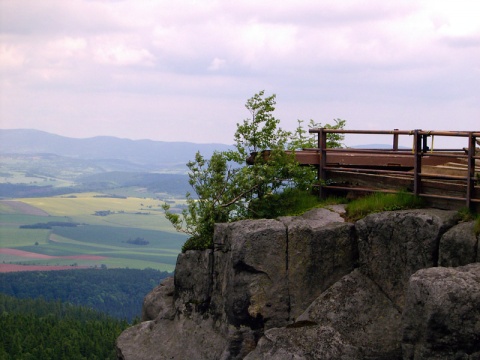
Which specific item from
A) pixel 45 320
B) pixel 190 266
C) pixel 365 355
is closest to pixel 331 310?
pixel 365 355

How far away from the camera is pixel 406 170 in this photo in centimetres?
2689

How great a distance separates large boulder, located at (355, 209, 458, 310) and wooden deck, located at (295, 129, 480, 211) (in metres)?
0.89

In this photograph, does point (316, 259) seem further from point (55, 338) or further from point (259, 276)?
point (55, 338)

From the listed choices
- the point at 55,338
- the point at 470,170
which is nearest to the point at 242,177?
the point at 470,170

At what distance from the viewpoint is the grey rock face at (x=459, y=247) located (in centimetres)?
1995

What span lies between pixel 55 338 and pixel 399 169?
11218 cm

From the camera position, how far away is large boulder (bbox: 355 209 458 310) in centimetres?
2102

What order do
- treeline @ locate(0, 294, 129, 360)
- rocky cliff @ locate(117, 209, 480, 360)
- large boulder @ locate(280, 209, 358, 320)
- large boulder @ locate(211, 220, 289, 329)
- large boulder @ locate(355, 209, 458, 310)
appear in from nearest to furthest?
rocky cliff @ locate(117, 209, 480, 360) < large boulder @ locate(355, 209, 458, 310) < large boulder @ locate(280, 209, 358, 320) < large boulder @ locate(211, 220, 289, 329) < treeline @ locate(0, 294, 129, 360)

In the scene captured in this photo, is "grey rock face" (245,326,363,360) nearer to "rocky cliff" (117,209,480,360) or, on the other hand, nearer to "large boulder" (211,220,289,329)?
"rocky cliff" (117,209,480,360)

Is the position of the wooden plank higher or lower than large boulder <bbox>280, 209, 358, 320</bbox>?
higher

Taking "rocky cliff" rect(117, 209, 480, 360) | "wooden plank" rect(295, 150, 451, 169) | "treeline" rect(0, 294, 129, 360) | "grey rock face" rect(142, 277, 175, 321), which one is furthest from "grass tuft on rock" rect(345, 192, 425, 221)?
"treeline" rect(0, 294, 129, 360)

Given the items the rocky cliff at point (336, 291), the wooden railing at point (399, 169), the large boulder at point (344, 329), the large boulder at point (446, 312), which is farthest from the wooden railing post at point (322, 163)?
the large boulder at point (446, 312)

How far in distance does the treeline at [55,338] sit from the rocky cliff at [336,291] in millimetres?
94668

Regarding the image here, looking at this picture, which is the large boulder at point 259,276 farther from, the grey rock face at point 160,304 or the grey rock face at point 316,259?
the grey rock face at point 160,304
